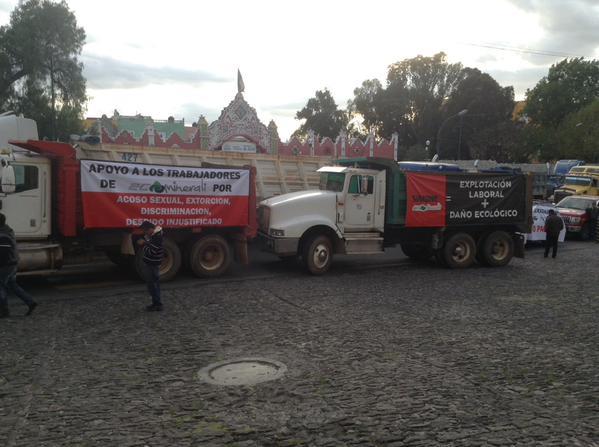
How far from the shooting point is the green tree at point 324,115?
235 feet

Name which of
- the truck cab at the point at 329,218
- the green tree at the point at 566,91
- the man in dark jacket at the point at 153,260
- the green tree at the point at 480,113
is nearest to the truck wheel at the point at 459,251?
the truck cab at the point at 329,218

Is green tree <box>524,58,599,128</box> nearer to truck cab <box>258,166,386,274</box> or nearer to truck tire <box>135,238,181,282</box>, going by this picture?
truck cab <box>258,166,386,274</box>

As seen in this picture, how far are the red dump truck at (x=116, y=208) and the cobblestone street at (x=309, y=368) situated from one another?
3.40ft

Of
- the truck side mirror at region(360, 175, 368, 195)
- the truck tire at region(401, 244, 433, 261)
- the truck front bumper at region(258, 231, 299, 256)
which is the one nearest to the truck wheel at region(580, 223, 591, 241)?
the truck tire at region(401, 244, 433, 261)

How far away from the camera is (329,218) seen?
1269 cm

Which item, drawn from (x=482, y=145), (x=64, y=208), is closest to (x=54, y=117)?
(x=64, y=208)

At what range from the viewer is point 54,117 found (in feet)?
138

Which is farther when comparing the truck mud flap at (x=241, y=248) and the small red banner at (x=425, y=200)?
the small red banner at (x=425, y=200)

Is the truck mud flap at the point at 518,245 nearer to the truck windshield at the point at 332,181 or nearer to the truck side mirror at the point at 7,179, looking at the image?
the truck windshield at the point at 332,181

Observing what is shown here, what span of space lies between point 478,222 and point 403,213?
2.44 metres

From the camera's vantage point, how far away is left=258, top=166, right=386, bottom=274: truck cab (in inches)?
483

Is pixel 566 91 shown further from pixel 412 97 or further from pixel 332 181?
pixel 332 181

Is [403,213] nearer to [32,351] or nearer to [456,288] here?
[456,288]

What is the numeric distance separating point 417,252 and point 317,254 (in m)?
4.03
